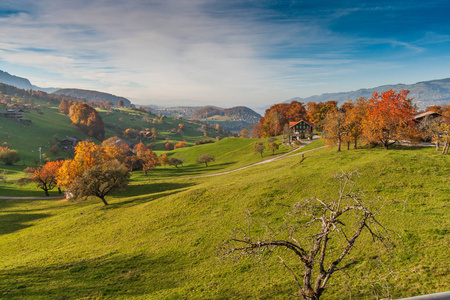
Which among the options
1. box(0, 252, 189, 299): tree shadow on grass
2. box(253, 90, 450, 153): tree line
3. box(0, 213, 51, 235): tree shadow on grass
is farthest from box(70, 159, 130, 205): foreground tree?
box(253, 90, 450, 153): tree line

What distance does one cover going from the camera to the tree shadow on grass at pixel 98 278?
14.0 meters

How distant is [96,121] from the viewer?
5901 inches

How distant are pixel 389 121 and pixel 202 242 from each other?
3791 centimetres

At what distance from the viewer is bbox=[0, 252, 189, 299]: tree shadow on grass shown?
14.0 m

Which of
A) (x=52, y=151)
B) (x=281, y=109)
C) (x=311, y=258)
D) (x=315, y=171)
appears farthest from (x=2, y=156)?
(x=281, y=109)

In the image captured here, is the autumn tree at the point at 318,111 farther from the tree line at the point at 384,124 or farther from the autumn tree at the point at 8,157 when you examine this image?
the autumn tree at the point at 8,157

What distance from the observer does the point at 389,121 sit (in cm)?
3722

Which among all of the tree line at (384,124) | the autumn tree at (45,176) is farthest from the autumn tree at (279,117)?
the autumn tree at (45,176)

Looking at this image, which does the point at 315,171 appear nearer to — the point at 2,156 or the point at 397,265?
the point at 397,265

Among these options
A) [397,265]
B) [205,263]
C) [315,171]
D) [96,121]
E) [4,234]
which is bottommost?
[4,234]

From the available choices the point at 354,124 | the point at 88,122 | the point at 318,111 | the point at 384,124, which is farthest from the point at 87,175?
the point at 88,122

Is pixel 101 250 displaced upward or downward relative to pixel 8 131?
downward

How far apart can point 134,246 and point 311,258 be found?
19.1 m

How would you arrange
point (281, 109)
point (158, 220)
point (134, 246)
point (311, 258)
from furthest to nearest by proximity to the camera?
point (281, 109) → point (158, 220) → point (134, 246) → point (311, 258)
